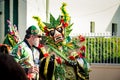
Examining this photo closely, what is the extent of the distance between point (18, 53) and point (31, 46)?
0.81 ft

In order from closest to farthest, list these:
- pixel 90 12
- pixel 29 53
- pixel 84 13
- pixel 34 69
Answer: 1. pixel 29 53
2. pixel 34 69
3. pixel 84 13
4. pixel 90 12

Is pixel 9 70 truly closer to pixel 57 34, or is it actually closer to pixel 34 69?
pixel 34 69

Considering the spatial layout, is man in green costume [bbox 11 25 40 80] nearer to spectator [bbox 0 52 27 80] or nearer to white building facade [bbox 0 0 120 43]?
spectator [bbox 0 52 27 80]

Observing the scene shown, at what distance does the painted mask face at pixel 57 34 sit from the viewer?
6375 mm

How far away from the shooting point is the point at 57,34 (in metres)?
6.41

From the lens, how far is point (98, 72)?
35.6 feet

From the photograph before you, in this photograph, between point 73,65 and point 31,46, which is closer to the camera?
point 31,46

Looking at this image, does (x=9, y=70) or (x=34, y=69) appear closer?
(x=9, y=70)

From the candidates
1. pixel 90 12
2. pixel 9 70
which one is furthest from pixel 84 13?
pixel 9 70

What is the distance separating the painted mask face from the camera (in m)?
6.38

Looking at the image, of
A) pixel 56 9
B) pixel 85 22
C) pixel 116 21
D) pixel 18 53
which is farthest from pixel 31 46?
pixel 116 21

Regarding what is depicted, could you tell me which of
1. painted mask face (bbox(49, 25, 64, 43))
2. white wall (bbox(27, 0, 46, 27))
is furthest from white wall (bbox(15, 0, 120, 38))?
painted mask face (bbox(49, 25, 64, 43))

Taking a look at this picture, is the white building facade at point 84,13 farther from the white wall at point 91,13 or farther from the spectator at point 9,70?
the spectator at point 9,70

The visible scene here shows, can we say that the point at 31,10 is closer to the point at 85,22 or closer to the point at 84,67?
the point at 84,67
